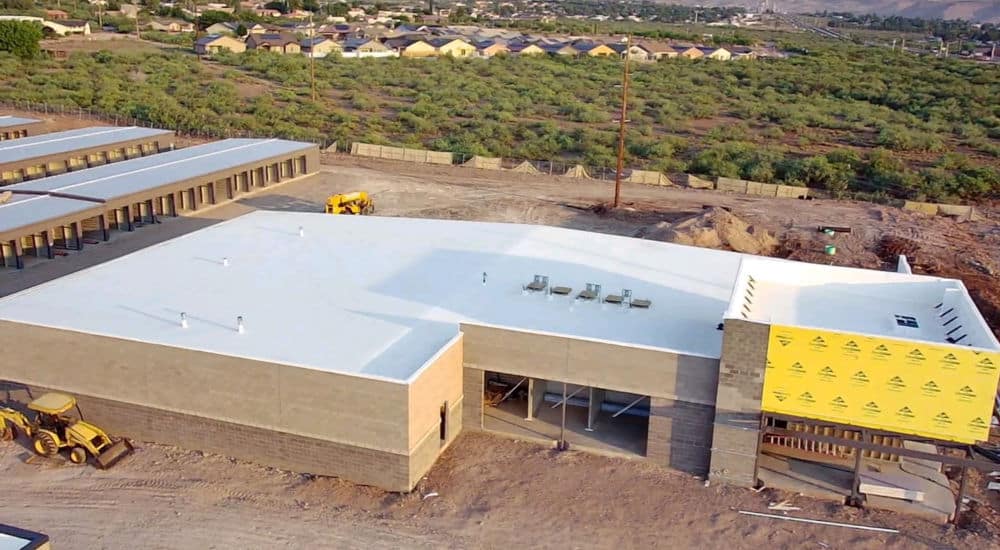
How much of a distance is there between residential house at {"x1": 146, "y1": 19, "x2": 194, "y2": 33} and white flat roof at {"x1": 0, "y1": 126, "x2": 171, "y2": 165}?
9820 cm

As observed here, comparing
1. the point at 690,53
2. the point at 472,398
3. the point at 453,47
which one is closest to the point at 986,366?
the point at 472,398

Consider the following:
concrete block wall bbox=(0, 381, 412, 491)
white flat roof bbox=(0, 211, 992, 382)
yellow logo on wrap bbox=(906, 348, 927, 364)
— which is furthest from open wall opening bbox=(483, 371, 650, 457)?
yellow logo on wrap bbox=(906, 348, 927, 364)

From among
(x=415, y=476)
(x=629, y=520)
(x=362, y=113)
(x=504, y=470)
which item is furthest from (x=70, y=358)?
(x=362, y=113)

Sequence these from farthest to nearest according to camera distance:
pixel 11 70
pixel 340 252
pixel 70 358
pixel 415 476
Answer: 1. pixel 11 70
2. pixel 340 252
3. pixel 70 358
4. pixel 415 476

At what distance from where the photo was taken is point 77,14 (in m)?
150

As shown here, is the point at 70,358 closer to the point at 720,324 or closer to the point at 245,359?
the point at 245,359

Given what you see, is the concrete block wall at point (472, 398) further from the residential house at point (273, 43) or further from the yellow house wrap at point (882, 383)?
the residential house at point (273, 43)

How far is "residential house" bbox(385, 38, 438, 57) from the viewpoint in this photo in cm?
11638

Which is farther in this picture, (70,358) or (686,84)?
(686,84)

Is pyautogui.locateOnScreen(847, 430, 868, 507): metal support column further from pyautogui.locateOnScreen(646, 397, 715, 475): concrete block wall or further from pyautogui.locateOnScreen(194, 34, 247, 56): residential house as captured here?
pyautogui.locateOnScreen(194, 34, 247, 56): residential house

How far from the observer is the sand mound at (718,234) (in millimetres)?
35875

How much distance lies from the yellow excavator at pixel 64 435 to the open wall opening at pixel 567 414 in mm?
8264

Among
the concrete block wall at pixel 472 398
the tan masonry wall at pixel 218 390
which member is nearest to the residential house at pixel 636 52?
the concrete block wall at pixel 472 398

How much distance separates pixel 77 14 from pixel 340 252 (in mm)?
146213
